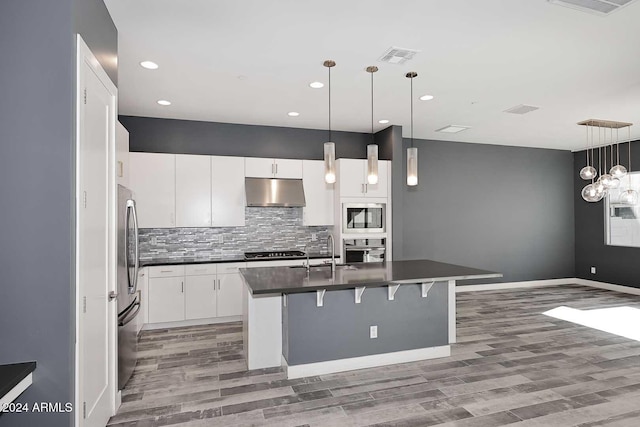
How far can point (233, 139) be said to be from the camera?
5.99 metres

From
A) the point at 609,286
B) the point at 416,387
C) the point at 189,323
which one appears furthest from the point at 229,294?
the point at 609,286

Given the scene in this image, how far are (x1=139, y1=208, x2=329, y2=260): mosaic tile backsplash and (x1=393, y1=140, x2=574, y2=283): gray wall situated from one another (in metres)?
1.91

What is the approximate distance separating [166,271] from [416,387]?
3523 millimetres

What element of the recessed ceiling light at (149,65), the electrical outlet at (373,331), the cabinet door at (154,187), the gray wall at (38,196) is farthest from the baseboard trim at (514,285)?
the gray wall at (38,196)

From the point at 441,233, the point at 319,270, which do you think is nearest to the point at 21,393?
the point at 319,270

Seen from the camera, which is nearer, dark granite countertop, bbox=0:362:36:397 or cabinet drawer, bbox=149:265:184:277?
dark granite countertop, bbox=0:362:36:397

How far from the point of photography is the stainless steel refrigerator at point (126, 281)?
120 inches

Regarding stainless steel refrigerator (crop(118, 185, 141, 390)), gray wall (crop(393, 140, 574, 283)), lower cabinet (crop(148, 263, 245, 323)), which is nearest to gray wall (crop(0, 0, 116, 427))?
stainless steel refrigerator (crop(118, 185, 141, 390))

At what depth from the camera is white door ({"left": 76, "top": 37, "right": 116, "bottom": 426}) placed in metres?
2.07

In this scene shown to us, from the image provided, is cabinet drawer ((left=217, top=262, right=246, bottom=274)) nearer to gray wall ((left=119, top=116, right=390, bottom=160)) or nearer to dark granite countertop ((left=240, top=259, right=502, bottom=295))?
dark granite countertop ((left=240, top=259, right=502, bottom=295))

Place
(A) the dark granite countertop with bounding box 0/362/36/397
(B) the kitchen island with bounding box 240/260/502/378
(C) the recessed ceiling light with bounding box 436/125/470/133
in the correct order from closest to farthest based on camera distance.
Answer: (A) the dark granite countertop with bounding box 0/362/36/397 → (B) the kitchen island with bounding box 240/260/502/378 → (C) the recessed ceiling light with bounding box 436/125/470/133

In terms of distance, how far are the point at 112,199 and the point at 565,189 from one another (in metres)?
9.04

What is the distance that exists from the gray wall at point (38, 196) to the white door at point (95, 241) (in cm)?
9

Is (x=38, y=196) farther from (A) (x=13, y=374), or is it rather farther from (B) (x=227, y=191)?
(B) (x=227, y=191)
